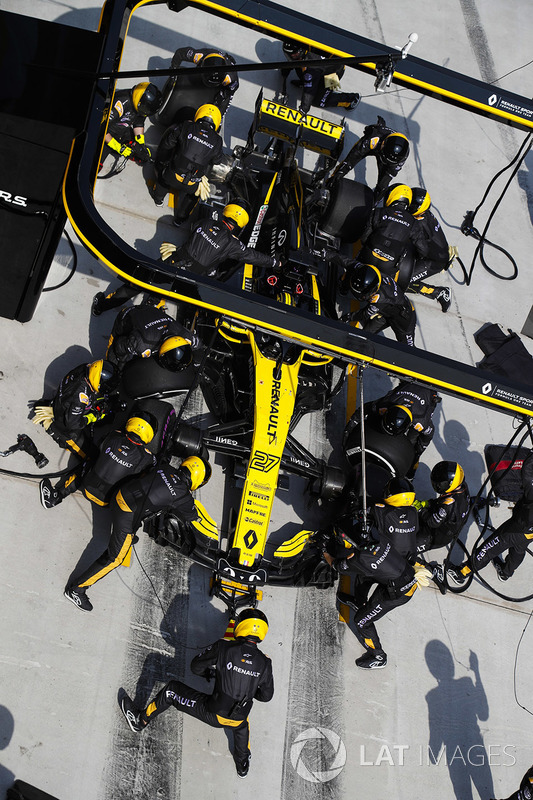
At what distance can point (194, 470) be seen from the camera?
23.2 ft

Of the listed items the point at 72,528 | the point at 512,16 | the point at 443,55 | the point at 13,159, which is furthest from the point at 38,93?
the point at 512,16

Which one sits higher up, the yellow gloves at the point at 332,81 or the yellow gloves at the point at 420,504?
the yellow gloves at the point at 332,81

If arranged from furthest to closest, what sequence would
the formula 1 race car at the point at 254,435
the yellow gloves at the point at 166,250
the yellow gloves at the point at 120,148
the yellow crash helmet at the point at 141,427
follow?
the yellow gloves at the point at 120,148 < the yellow gloves at the point at 166,250 < the formula 1 race car at the point at 254,435 < the yellow crash helmet at the point at 141,427

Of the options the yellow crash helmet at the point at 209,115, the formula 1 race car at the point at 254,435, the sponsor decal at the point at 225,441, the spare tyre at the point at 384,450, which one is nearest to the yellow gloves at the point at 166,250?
the formula 1 race car at the point at 254,435

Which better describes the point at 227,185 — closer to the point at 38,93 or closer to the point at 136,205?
the point at 136,205

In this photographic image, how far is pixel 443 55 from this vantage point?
44.8 ft

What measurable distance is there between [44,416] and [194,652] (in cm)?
250

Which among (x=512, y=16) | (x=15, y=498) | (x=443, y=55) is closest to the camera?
(x=15, y=498)

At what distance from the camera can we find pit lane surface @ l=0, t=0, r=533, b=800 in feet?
21.4

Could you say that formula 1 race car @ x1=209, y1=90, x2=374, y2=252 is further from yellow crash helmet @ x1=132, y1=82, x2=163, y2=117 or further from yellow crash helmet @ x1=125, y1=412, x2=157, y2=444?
yellow crash helmet @ x1=125, y1=412, x2=157, y2=444

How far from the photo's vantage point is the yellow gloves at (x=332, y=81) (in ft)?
36.7

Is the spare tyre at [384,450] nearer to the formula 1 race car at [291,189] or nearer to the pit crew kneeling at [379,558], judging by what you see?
the pit crew kneeling at [379,558]

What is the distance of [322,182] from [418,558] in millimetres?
4936

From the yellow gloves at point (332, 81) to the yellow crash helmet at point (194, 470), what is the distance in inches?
258
